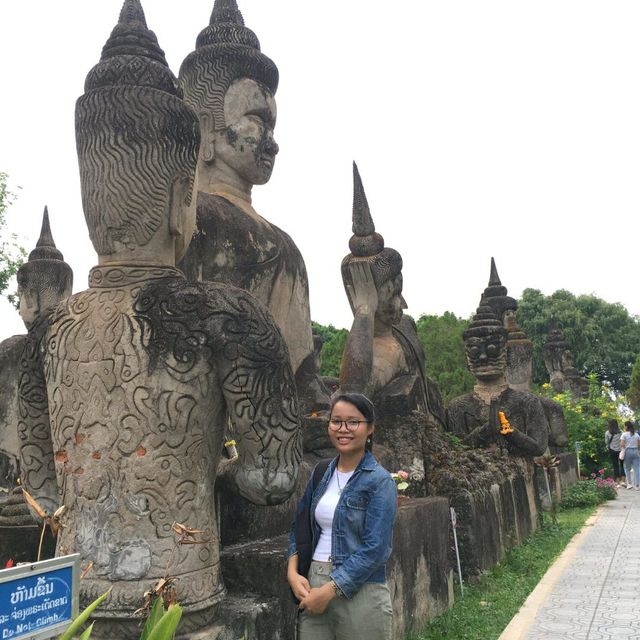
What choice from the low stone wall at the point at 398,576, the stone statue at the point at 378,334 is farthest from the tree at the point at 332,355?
the low stone wall at the point at 398,576

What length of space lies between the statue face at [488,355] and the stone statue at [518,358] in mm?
1569

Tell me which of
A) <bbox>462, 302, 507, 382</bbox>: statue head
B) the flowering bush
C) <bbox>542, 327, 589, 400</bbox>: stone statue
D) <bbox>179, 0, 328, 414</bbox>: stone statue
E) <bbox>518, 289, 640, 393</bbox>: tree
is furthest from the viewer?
<bbox>518, 289, 640, 393</bbox>: tree

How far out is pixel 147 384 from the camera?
2.81 metres

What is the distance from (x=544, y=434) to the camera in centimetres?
997

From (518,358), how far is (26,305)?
1120 centimetres

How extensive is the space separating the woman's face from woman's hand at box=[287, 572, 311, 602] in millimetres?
494

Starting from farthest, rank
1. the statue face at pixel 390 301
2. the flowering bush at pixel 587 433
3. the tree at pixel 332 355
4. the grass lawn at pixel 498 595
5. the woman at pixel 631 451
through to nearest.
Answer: the tree at pixel 332 355
the flowering bush at pixel 587 433
the woman at pixel 631 451
the statue face at pixel 390 301
the grass lawn at pixel 498 595

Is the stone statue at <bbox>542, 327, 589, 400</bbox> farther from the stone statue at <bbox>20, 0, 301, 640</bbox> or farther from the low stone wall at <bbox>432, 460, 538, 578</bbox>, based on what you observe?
the stone statue at <bbox>20, 0, 301, 640</bbox>

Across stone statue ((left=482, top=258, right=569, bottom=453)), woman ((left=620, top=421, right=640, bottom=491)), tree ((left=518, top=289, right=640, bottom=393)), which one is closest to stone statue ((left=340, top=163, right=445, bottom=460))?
stone statue ((left=482, top=258, right=569, bottom=453))

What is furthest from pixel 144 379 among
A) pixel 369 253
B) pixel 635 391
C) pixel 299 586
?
pixel 635 391

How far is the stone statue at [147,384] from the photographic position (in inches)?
108

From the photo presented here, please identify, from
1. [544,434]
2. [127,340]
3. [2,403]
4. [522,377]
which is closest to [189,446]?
[127,340]

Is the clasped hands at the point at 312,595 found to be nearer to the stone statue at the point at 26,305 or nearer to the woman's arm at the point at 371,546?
the woman's arm at the point at 371,546

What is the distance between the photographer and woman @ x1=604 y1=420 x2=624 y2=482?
17750 millimetres
